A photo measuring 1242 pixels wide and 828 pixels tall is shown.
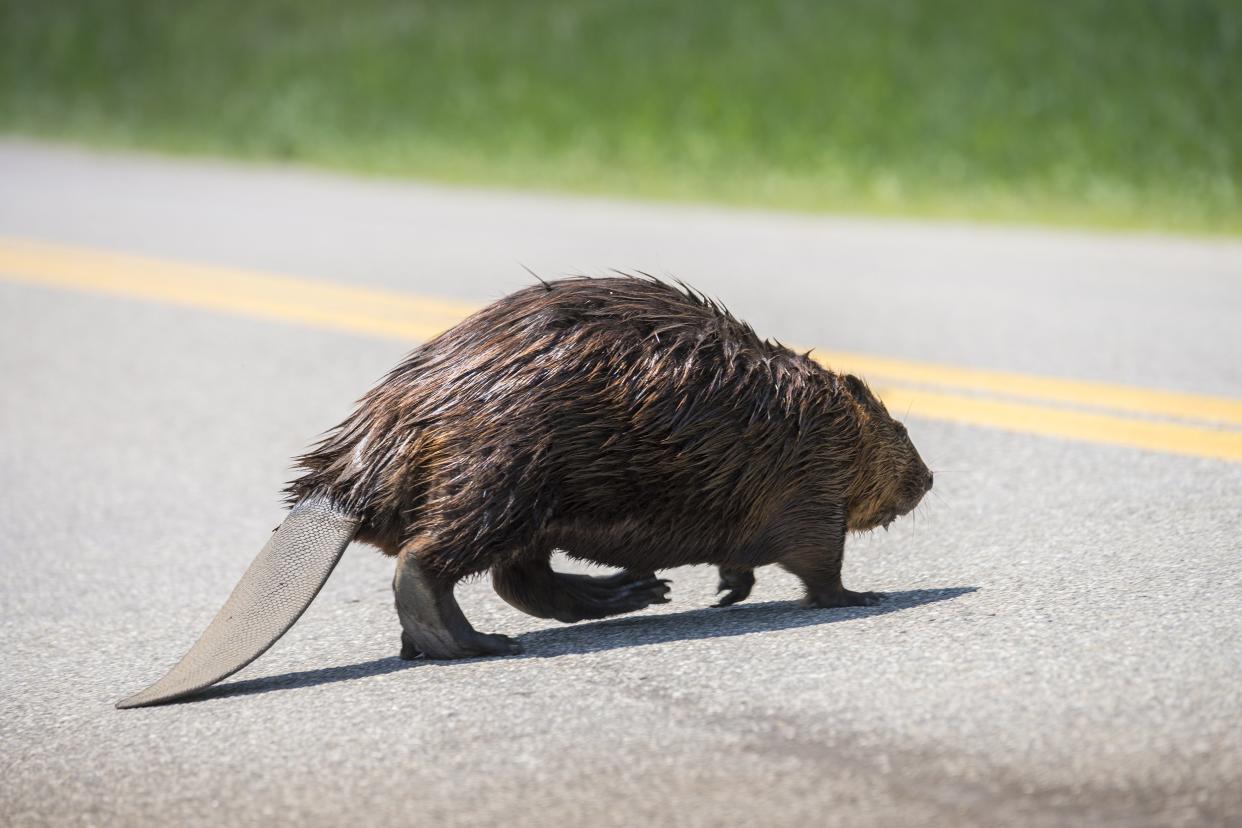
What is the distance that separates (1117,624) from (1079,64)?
1388cm

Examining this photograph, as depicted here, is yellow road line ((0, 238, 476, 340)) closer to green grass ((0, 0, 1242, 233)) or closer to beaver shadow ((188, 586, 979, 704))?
beaver shadow ((188, 586, 979, 704))

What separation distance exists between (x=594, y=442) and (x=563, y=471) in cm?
10

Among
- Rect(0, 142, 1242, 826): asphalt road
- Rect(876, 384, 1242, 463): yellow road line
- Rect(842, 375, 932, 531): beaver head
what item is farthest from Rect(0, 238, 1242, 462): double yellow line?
Rect(842, 375, 932, 531): beaver head

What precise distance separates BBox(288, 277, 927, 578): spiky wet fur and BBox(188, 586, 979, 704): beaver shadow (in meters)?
0.18

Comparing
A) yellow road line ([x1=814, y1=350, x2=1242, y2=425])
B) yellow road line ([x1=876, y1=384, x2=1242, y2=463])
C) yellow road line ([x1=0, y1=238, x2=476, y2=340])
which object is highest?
yellow road line ([x1=0, y1=238, x2=476, y2=340])

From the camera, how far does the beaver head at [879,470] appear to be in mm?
4730

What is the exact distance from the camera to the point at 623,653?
14.1 feet

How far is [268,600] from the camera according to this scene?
407 centimetres

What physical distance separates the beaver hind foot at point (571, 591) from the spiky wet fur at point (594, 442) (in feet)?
0.69

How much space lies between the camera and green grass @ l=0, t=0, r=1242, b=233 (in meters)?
15.3

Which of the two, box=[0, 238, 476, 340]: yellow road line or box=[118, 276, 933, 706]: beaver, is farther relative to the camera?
box=[0, 238, 476, 340]: yellow road line

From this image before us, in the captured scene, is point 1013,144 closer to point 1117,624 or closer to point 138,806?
point 1117,624

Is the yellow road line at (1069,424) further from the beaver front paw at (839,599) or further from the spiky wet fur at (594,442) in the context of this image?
the spiky wet fur at (594,442)

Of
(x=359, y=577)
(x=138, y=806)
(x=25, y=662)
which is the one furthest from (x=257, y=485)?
(x=138, y=806)
